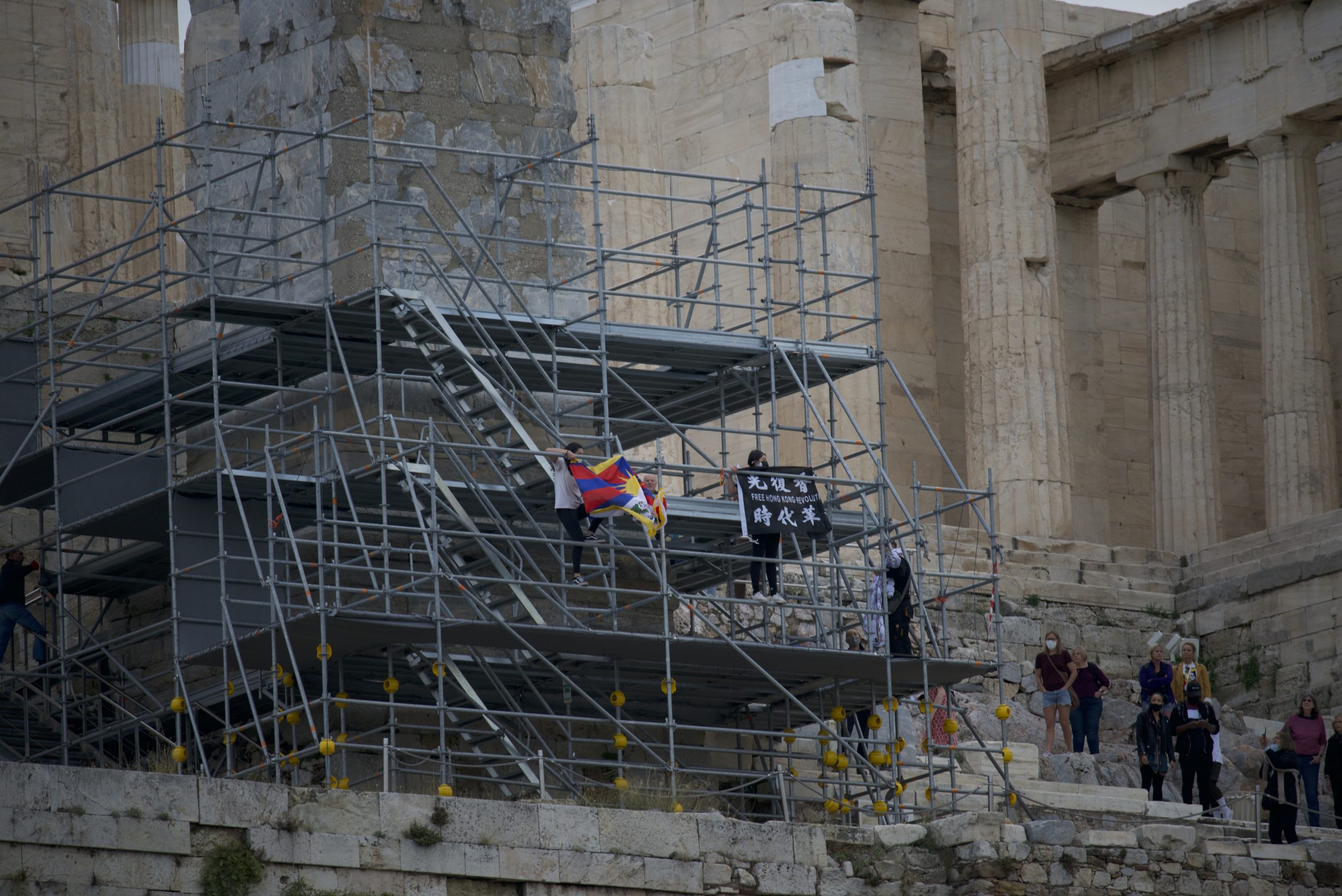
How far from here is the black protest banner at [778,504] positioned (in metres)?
30.6

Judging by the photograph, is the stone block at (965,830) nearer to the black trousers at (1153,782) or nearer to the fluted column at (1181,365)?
the black trousers at (1153,782)

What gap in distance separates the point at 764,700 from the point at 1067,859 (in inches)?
158

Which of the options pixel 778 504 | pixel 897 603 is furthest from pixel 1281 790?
pixel 778 504

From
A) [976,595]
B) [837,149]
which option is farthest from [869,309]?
[976,595]

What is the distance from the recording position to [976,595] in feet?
140

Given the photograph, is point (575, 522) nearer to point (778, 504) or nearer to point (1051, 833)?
point (778, 504)

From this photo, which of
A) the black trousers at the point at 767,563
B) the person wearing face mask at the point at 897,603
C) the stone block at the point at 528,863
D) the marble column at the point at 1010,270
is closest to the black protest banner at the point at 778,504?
the black trousers at the point at 767,563

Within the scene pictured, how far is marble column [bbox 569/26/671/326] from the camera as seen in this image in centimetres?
4750

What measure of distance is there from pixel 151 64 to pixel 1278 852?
26.3 metres

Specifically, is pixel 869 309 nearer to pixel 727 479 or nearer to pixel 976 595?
pixel 976 595

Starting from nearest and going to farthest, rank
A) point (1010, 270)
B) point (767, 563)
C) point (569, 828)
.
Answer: point (569, 828), point (767, 563), point (1010, 270)

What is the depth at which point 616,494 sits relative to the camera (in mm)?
29500

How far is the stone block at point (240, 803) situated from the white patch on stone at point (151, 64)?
87.6 feet

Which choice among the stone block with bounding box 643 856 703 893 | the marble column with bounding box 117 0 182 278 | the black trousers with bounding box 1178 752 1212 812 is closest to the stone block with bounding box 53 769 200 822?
the stone block with bounding box 643 856 703 893
